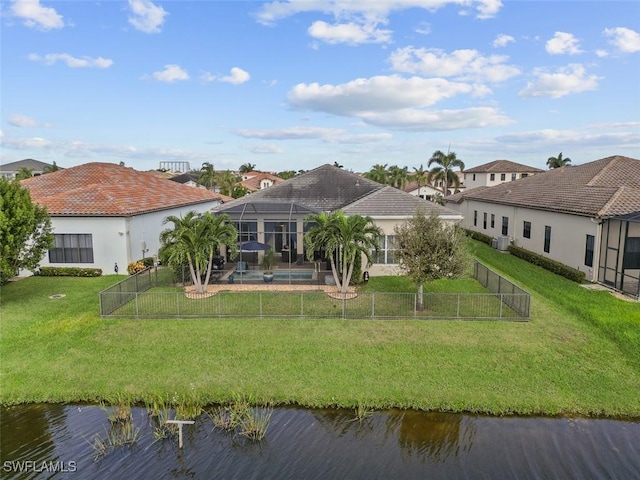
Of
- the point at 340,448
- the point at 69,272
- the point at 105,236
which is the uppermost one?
the point at 105,236

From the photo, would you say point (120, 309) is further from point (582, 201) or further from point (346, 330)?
point (582, 201)

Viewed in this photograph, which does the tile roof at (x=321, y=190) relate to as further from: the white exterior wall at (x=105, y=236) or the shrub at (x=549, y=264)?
the shrub at (x=549, y=264)

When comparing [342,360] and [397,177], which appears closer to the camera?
[342,360]

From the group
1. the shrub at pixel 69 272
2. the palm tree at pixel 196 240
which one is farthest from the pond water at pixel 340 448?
the shrub at pixel 69 272

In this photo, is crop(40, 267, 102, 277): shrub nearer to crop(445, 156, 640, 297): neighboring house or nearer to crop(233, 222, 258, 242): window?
crop(233, 222, 258, 242): window

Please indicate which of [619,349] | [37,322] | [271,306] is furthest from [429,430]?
[37,322]

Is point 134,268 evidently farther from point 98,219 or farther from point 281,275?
point 281,275

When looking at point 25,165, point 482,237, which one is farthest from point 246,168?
point 482,237
